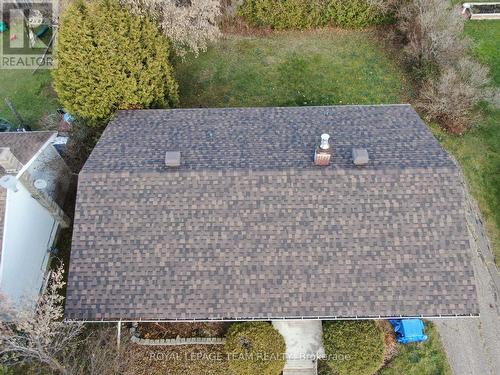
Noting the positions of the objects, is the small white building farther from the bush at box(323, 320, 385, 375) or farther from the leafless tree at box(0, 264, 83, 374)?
the bush at box(323, 320, 385, 375)

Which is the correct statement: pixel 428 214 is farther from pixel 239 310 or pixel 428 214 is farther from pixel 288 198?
pixel 239 310

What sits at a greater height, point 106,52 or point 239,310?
point 106,52

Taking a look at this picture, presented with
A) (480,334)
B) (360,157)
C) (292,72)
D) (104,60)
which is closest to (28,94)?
(104,60)

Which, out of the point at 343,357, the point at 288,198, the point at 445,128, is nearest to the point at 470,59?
the point at 445,128

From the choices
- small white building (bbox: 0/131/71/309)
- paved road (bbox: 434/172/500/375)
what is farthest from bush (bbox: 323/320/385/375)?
small white building (bbox: 0/131/71/309)

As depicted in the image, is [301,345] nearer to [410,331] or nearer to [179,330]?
[410,331]

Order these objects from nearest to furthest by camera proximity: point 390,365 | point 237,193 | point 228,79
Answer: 1. point 237,193
2. point 390,365
3. point 228,79

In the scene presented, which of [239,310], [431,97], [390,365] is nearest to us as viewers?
[239,310]
